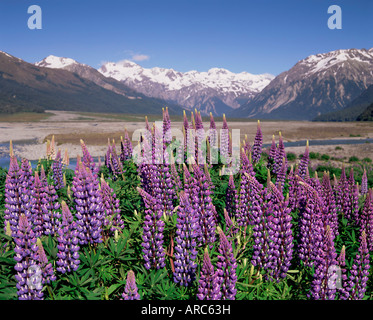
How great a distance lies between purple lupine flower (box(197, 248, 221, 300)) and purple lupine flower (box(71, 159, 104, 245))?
161 centimetres

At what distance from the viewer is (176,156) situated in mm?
7176

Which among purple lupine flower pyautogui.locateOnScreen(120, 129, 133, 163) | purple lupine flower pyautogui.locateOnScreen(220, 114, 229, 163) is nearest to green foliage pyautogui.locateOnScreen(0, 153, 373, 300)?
purple lupine flower pyautogui.locateOnScreen(220, 114, 229, 163)

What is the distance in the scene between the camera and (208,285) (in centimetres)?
345

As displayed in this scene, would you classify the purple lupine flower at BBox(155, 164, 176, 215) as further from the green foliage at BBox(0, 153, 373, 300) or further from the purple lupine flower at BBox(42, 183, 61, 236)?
the purple lupine flower at BBox(42, 183, 61, 236)

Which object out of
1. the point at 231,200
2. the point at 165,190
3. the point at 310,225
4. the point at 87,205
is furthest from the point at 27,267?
the point at 310,225

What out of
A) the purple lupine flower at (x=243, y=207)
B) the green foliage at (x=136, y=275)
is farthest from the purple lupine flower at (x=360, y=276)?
the purple lupine flower at (x=243, y=207)

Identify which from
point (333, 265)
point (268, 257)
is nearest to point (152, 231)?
point (268, 257)

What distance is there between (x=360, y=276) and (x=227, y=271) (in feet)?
Answer: 6.83

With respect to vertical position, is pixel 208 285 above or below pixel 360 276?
above

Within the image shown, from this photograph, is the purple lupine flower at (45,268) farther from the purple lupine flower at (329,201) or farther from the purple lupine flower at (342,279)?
the purple lupine flower at (329,201)

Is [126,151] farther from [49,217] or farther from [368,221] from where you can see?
[368,221]

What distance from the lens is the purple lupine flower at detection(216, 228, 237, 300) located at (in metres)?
3.52

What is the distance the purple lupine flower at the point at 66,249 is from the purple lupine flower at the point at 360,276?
3667 mm
